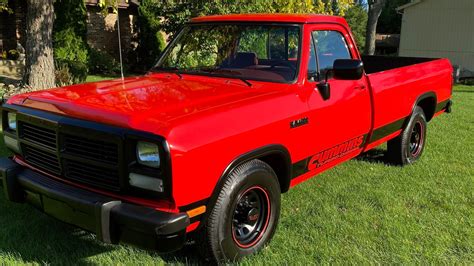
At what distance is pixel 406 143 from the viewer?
5.76 metres

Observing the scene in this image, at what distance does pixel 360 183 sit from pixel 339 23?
178cm

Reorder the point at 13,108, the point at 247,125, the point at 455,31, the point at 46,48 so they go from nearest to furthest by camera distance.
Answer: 1. the point at 247,125
2. the point at 13,108
3. the point at 46,48
4. the point at 455,31

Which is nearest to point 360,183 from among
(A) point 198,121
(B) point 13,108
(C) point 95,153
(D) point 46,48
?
(A) point 198,121

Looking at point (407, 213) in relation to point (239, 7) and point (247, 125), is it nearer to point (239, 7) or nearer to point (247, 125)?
point (247, 125)

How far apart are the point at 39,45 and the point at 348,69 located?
8221mm

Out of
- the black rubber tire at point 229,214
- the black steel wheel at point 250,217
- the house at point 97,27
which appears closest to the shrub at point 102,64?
the house at point 97,27

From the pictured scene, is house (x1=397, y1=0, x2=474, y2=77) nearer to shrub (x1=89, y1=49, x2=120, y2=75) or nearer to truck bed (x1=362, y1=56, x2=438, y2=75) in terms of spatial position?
shrub (x1=89, y1=49, x2=120, y2=75)

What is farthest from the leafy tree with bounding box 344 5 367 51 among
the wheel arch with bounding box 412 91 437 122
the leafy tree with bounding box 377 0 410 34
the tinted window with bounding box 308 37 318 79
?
the tinted window with bounding box 308 37 318 79

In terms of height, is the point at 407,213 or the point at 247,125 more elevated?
the point at 247,125

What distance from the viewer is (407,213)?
173 inches

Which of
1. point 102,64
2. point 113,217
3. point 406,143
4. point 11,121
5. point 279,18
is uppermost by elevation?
point 279,18

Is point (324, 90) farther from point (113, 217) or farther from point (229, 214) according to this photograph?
point (113, 217)

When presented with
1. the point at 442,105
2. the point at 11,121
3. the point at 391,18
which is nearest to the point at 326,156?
the point at 11,121

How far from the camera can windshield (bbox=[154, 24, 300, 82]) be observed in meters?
4.14
